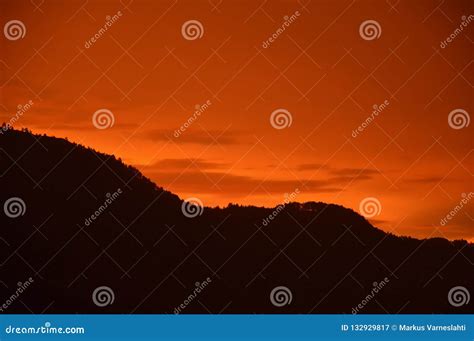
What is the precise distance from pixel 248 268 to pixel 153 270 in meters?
1.84

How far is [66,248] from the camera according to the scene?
13938 mm

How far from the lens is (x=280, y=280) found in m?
13.4

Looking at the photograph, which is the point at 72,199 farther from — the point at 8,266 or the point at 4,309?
the point at 4,309

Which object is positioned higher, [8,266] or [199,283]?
[199,283]

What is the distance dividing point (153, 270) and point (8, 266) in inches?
106

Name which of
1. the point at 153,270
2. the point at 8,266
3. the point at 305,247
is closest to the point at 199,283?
the point at 153,270

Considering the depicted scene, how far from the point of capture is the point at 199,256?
14391 millimetres

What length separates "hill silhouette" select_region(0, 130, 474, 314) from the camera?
41.2ft

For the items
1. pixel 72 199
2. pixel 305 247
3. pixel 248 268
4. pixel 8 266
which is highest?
pixel 305 247

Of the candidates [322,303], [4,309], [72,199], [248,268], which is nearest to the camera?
[4,309]

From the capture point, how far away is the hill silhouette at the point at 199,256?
41.2ft

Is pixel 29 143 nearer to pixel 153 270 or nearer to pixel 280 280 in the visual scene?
pixel 153 270

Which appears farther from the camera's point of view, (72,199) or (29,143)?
(72,199)

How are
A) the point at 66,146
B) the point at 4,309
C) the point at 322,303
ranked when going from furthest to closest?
the point at 66,146, the point at 322,303, the point at 4,309
